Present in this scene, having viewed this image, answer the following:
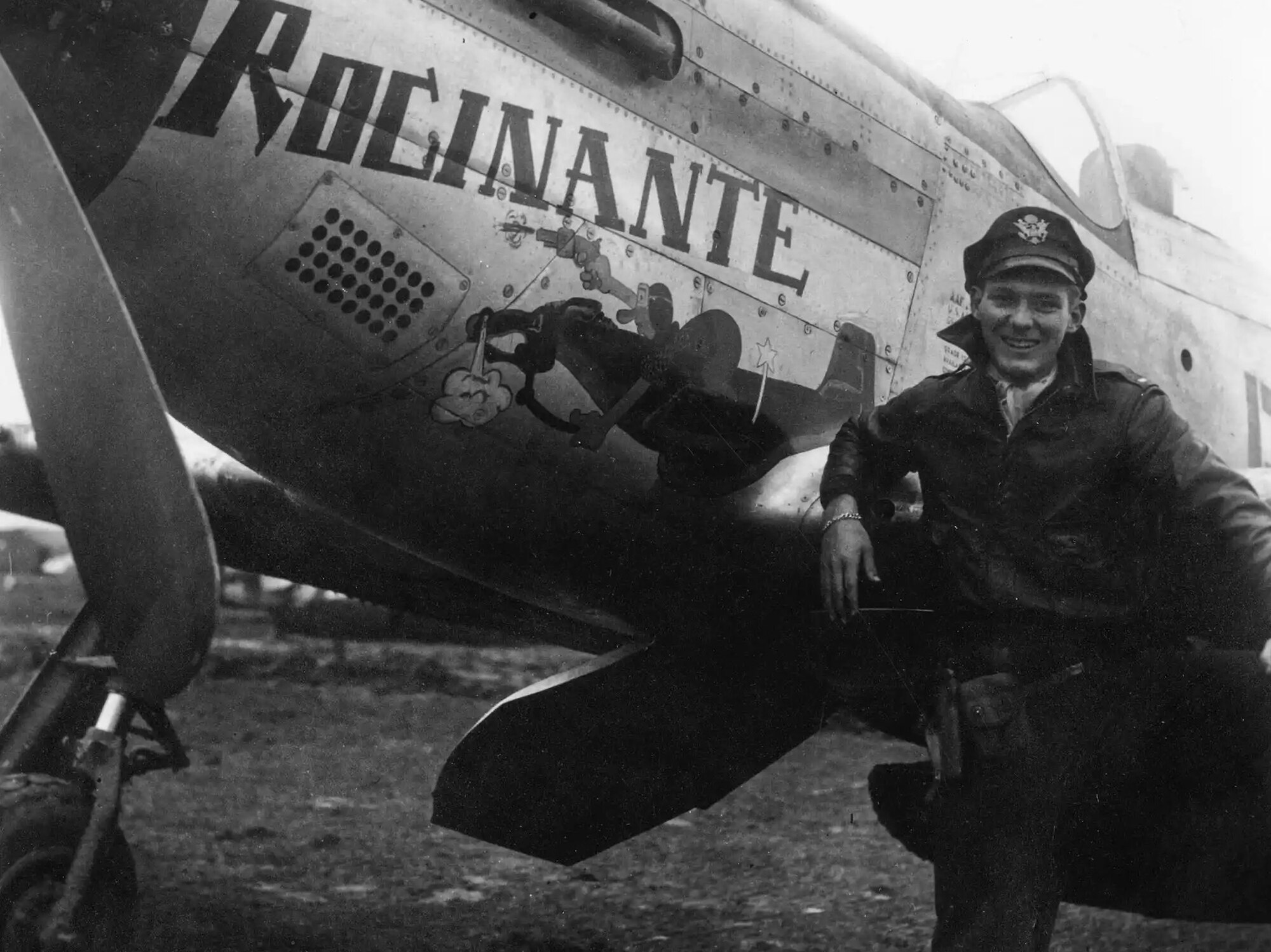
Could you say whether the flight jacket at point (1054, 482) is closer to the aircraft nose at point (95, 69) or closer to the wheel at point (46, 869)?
the aircraft nose at point (95, 69)

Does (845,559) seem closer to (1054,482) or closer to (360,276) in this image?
(1054,482)

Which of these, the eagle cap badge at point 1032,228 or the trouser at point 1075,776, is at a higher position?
the eagle cap badge at point 1032,228

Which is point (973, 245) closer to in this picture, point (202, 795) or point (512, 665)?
point (512, 665)

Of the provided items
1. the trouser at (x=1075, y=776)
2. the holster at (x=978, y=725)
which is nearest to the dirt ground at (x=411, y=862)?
the trouser at (x=1075, y=776)

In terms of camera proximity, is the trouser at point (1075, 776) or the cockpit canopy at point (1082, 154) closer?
the trouser at point (1075, 776)

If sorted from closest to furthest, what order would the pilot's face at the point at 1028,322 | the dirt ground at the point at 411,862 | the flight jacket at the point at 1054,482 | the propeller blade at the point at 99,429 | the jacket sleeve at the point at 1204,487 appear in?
the propeller blade at the point at 99,429 < the jacket sleeve at the point at 1204,487 < the flight jacket at the point at 1054,482 < the pilot's face at the point at 1028,322 < the dirt ground at the point at 411,862

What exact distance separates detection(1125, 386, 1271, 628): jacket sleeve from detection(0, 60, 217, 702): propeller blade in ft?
4.00

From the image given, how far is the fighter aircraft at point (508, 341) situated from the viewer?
124 centimetres

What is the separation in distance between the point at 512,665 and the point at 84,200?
140 cm

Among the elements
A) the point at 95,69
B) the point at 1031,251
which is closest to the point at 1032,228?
the point at 1031,251

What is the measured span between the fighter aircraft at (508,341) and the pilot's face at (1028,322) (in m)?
0.26

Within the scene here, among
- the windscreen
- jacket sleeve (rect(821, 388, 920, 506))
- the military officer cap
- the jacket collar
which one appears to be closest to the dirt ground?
jacket sleeve (rect(821, 388, 920, 506))

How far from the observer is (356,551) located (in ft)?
6.79

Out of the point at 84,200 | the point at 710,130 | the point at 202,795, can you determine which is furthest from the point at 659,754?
the point at 84,200
